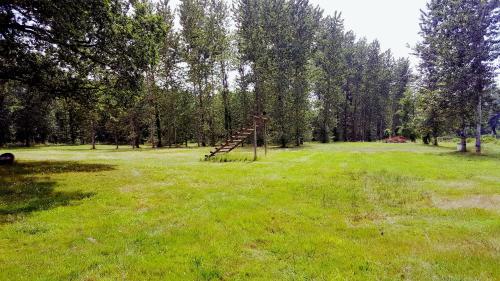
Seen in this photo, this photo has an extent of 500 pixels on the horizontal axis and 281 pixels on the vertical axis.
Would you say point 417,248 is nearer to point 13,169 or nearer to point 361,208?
point 361,208

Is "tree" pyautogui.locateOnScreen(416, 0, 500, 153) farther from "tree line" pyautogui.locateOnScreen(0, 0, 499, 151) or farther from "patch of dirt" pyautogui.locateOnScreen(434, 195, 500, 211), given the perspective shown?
"patch of dirt" pyautogui.locateOnScreen(434, 195, 500, 211)

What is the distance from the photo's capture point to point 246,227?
9547mm

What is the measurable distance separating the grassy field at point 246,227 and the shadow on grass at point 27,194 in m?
0.05

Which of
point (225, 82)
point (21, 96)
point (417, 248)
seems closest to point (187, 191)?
point (417, 248)

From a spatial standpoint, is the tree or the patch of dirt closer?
the patch of dirt

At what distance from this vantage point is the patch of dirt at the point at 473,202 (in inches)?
471

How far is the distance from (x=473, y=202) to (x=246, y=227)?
30.4ft

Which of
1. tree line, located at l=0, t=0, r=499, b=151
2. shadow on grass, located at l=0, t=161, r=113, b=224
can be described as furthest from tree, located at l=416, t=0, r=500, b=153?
shadow on grass, located at l=0, t=161, r=113, b=224

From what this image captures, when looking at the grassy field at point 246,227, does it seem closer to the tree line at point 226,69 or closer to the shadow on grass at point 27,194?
the shadow on grass at point 27,194

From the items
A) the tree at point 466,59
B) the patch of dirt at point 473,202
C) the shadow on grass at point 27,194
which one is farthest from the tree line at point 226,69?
the patch of dirt at point 473,202

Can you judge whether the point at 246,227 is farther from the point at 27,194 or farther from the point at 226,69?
the point at 226,69

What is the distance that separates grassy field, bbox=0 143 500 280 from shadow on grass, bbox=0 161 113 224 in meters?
0.05

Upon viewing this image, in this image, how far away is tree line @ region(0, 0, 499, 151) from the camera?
67.0 ft

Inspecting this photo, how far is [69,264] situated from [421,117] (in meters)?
41.1
